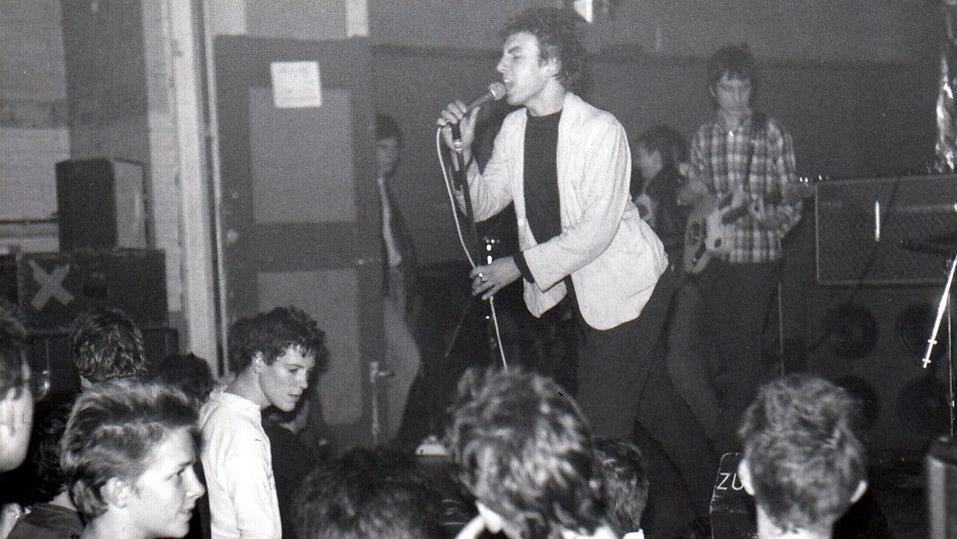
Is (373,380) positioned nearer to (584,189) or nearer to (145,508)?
(584,189)

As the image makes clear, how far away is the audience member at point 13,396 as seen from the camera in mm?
2033

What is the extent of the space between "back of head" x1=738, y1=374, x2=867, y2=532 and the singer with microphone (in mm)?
1113

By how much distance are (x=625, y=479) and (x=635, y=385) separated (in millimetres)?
860

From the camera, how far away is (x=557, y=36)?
3.40 m

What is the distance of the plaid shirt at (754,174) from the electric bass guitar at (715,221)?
1.2 inches

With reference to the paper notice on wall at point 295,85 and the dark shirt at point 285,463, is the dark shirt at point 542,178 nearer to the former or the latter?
the dark shirt at point 285,463

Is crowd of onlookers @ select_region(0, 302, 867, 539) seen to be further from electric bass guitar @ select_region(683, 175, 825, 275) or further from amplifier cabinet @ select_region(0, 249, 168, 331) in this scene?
electric bass guitar @ select_region(683, 175, 825, 275)

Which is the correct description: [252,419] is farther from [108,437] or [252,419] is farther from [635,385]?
[635,385]

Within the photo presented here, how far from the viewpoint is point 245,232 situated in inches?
188

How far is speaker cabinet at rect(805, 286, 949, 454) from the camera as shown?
504 centimetres

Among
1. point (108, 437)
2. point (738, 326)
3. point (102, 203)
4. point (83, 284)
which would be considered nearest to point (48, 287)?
point (83, 284)

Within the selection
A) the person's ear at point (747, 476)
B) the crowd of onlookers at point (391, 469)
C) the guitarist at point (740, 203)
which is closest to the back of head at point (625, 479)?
the crowd of onlookers at point (391, 469)

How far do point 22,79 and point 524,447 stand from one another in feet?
18.4

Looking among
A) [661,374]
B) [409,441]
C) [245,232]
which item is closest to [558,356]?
[409,441]
